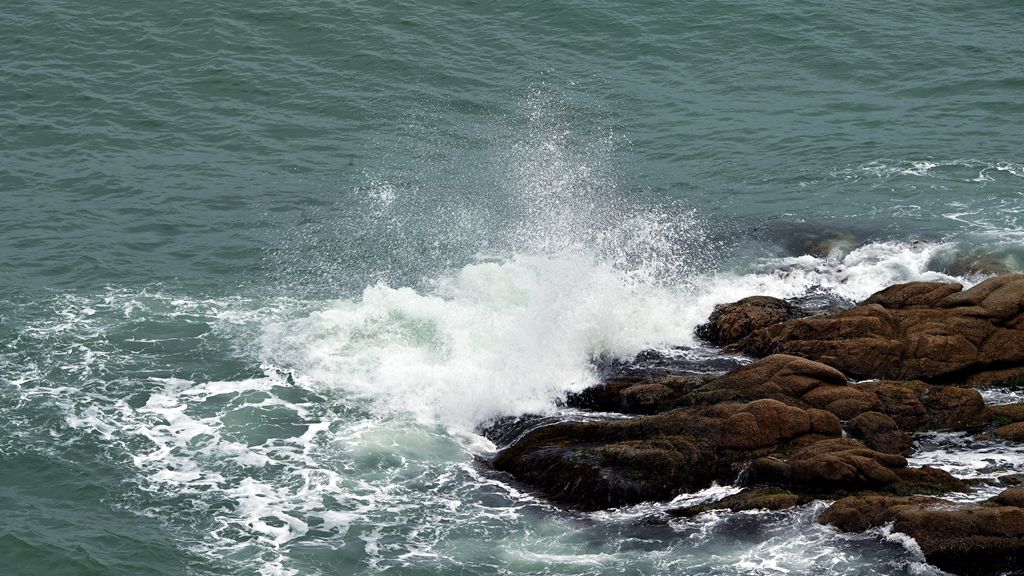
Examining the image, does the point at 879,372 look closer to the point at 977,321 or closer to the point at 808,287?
the point at 977,321

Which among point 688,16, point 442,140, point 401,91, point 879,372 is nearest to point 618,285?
point 879,372

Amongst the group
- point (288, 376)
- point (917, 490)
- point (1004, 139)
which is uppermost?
point (1004, 139)

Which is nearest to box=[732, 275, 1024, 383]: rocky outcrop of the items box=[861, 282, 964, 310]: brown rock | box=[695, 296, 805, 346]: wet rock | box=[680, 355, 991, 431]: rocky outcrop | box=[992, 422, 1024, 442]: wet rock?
box=[861, 282, 964, 310]: brown rock

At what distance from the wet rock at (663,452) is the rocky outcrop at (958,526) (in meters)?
2.62

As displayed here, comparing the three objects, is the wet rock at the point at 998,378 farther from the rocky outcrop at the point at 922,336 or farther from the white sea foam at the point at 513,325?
the white sea foam at the point at 513,325

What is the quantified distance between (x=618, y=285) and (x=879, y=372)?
8614mm

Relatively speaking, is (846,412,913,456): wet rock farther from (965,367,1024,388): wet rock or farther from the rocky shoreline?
(965,367,1024,388): wet rock

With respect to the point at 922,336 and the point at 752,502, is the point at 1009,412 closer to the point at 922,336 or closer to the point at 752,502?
the point at 922,336

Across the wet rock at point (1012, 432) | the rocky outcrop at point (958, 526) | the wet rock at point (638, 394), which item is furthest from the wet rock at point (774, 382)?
the rocky outcrop at point (958, 526)

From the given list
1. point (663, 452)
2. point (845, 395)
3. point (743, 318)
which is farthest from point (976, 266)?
point (663, 452)

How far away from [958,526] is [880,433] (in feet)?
12.5

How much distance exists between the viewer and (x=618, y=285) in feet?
112

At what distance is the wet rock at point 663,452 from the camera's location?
2450cm

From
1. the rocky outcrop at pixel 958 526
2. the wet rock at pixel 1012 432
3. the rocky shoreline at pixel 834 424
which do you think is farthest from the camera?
the wet rock at pixel 1012 432
